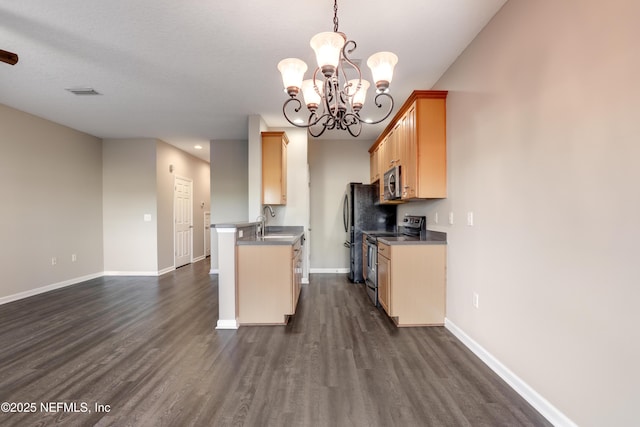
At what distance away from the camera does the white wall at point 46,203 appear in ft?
12.7

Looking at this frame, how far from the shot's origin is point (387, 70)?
176 centimetres

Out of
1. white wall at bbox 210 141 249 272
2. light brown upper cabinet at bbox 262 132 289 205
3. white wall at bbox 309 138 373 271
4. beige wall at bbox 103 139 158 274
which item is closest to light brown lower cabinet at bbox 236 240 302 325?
light brown upper cabinet at bbox 262 132 289 205

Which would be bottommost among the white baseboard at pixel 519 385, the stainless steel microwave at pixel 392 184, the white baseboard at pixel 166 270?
the white baseboard at pixel 166 270

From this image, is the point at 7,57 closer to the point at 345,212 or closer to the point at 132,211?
the point at 132,211

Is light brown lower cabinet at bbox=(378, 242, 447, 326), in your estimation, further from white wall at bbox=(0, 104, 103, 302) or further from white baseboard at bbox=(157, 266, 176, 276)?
white wall at bbox=(0, 104, 103, 302)

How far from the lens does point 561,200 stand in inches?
61.5

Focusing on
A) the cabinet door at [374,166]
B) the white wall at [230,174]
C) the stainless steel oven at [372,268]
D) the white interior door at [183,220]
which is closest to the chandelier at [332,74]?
the stainless steel oven at [372,268]

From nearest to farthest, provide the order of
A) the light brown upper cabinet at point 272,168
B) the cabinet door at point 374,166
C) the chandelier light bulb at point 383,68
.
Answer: the chandelier light bulb at point 383,68, the light brown upper cabinet at point 272,168, the cabinet door at point 374,166

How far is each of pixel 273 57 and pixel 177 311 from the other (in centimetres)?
307

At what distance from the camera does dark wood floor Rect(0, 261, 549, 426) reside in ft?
5.44

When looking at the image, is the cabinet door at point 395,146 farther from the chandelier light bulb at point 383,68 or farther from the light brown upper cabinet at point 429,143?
the chandelier light bulb at point 383,68

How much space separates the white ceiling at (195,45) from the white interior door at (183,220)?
2.66 meters

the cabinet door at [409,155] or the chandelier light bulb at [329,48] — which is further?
the cabinet door at [409,155]

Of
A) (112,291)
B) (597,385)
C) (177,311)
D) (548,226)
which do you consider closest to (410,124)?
(548,226)
